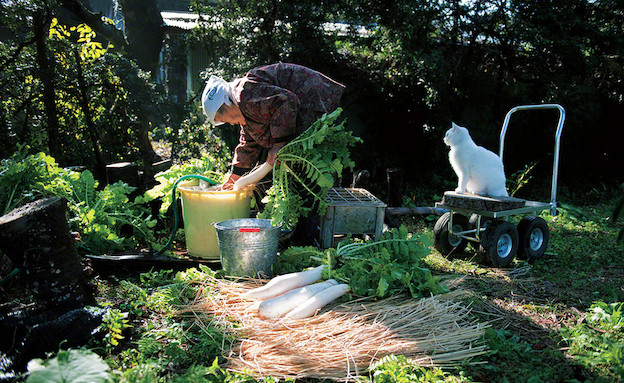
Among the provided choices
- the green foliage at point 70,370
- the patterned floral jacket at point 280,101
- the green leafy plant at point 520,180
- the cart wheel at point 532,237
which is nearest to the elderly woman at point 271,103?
the patterned floral jacket at point 280,101

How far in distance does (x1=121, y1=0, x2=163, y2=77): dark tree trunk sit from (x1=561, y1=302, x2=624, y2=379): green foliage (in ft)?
26.4

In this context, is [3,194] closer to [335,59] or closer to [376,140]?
[335,59]

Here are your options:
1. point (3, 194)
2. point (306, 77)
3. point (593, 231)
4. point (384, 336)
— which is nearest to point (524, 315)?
point (384, 336)

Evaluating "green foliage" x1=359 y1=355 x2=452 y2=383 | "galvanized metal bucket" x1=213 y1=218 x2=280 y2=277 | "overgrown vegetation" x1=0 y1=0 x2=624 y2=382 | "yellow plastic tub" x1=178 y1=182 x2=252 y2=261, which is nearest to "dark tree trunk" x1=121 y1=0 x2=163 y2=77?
"overgrown vegetation" x1=0 y1=0 x2=624 y2=382

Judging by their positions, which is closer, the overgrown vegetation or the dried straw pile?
the dried straw pile

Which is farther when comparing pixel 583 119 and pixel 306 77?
pixel 583 119

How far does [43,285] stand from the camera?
270 centimetres

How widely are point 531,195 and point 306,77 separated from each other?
587 cm

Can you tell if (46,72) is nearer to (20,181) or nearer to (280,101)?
(20,181)

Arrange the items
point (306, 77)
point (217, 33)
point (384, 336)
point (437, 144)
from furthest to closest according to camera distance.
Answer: point (437, 144)
point (217, 33)
point (306, 77)
point (384, 336)

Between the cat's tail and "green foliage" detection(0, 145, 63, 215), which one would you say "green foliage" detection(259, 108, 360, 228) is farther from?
"green foliage" detection(0, 145, 63, 215)

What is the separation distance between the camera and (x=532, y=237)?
4.50 m

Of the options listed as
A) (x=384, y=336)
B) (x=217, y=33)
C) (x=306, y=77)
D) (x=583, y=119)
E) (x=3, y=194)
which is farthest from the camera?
(x=583, y=119)

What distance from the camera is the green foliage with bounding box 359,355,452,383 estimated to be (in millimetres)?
2186
